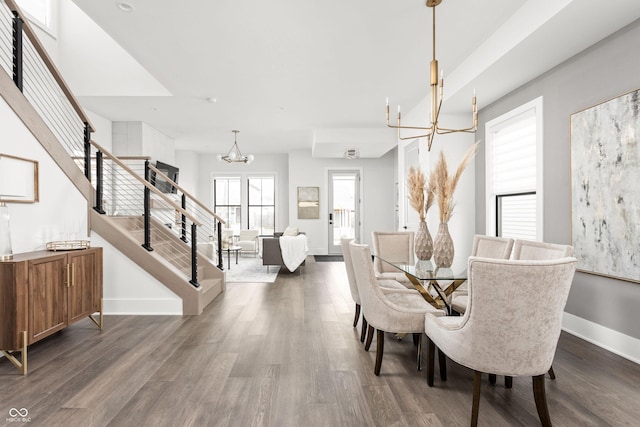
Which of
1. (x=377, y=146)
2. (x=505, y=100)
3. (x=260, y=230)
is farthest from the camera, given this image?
(x=260, y=230)

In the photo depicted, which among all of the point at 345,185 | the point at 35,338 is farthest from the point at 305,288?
the point at 345,185

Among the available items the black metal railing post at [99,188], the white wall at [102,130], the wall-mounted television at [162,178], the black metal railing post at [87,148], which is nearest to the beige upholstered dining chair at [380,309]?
the black metal railing post at [99,188]

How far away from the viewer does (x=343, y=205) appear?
9.02m

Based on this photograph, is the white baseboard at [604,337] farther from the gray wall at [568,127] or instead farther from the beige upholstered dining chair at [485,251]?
the beige upholstered dining chair at [485,251]

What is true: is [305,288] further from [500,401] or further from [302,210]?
[302,210]

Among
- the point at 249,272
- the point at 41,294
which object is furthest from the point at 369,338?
the point at 249,272

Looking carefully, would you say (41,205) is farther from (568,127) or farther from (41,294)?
(568,127)

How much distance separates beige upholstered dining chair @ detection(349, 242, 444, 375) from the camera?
221 cm

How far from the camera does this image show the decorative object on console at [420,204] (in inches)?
101

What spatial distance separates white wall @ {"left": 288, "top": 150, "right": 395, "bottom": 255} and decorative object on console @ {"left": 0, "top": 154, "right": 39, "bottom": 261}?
247 inches

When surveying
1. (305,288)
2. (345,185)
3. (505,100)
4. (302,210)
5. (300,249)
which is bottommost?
(305,288)

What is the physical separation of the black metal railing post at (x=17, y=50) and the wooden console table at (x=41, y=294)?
58.3 inches

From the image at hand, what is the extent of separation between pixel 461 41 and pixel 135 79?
4308mm

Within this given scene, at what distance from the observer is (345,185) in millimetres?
9031
